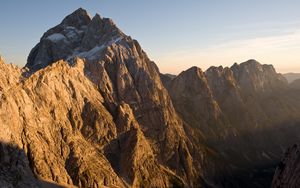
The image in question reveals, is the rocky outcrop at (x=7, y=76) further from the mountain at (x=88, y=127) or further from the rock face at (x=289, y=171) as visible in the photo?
the rock face at (x=289, y=171)

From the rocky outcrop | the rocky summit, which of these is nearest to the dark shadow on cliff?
the rocky summit

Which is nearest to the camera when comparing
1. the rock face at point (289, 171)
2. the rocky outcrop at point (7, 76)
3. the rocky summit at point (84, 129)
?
the rock face at point (289, 171)

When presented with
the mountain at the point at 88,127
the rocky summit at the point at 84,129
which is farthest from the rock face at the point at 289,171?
the mountain at the point at 88,127

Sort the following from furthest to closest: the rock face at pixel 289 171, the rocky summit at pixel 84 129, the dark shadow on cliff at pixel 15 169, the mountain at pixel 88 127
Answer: the mountain at pixel 88 127 < the rocky summit at pixel 84 129 < the dark shadow on cliff at pixel 15 169 < the rock face at pixel 289 171

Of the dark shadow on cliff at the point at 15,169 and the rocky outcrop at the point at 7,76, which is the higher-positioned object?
the rocky outcrop at the point at 7,76

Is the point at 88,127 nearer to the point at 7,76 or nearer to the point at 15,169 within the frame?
the point at 7,76

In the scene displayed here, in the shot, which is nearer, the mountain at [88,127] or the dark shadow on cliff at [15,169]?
the dark shadow on cliff at [15,169]

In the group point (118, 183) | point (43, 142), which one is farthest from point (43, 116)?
point (118, 183)

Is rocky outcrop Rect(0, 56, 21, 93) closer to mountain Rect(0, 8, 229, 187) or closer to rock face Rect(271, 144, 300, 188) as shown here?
mountain Rect(0, 8, 229, 187)
